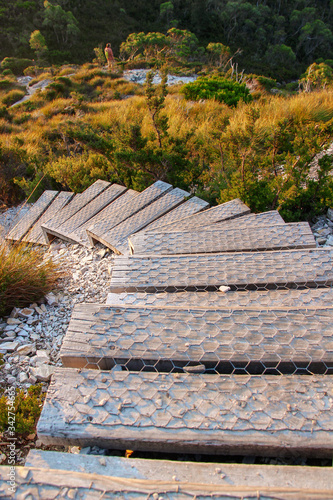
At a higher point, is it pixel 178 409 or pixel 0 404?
pixel 178 409

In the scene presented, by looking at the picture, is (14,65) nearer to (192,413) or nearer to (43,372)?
(43,372)

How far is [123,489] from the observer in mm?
942

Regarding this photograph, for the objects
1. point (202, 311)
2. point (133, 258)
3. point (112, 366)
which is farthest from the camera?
point (133, 258)

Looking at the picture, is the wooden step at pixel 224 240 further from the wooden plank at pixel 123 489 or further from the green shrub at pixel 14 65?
the green shrub at pixel 14 65

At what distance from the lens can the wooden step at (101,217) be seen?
3582 mm

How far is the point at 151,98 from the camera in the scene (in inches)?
182

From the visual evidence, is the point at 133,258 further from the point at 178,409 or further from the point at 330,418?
the point at 330,418

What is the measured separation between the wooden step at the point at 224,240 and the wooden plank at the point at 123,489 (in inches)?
61.2

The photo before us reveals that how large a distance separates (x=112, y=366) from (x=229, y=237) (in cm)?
150

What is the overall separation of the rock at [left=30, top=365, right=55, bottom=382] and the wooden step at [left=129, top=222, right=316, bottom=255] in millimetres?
1051

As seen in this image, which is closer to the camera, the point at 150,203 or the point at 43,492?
the point at 43,492

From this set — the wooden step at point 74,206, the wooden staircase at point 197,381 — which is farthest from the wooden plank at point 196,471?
the wooden step at point 74,206

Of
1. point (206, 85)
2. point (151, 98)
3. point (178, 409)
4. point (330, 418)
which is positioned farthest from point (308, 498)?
point (206, 85)

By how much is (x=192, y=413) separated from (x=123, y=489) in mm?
337
